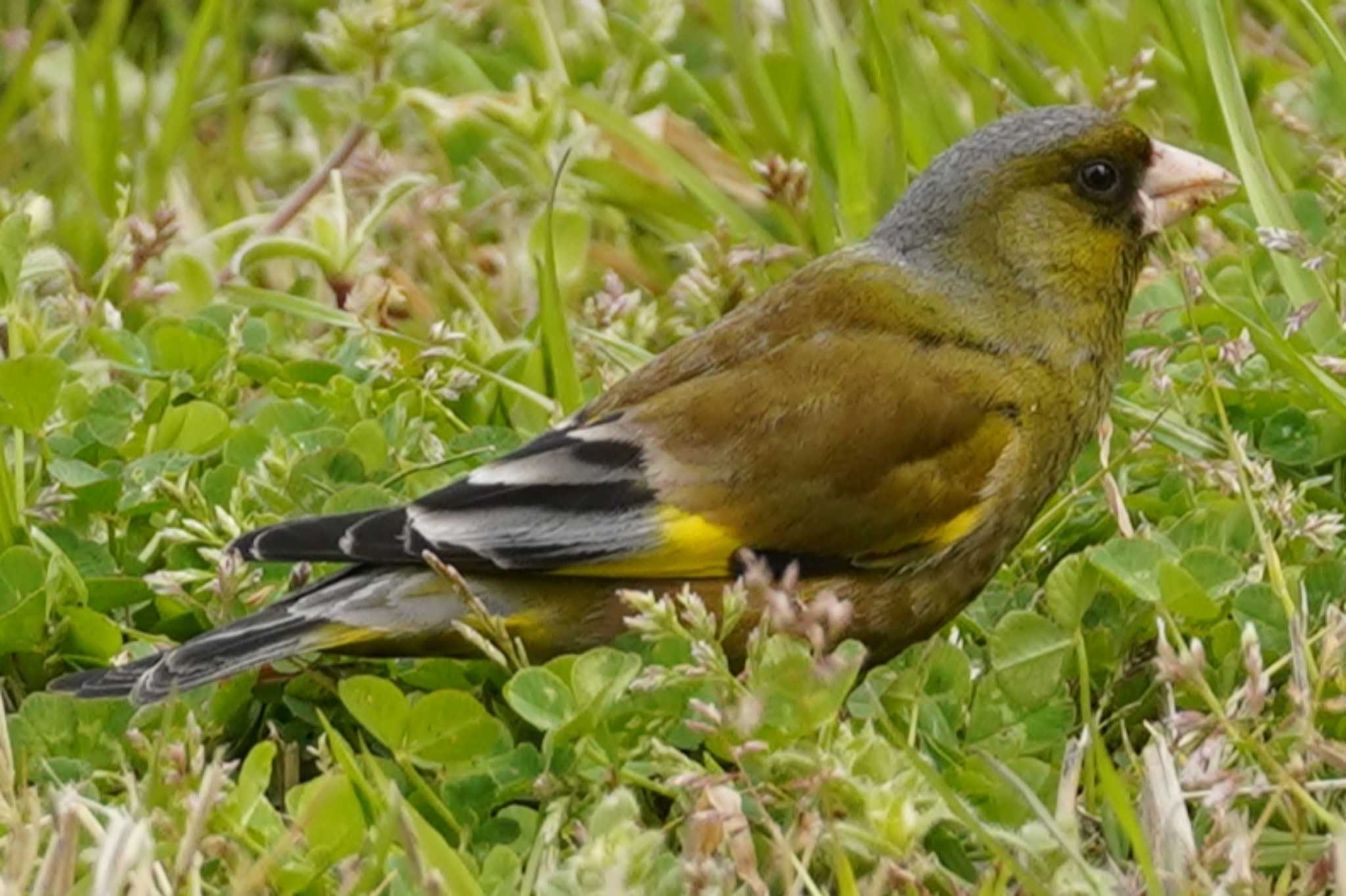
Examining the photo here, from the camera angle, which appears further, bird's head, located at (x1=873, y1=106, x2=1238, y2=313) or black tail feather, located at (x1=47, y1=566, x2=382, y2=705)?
bird's head, located at (x1=873, y1=106, x2=1238, y2=313)

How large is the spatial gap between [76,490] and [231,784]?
933mm

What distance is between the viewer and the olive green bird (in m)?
3.20

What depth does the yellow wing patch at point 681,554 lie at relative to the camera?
330 centimetres

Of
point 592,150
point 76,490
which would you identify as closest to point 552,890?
point 76,490

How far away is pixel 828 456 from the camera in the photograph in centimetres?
335

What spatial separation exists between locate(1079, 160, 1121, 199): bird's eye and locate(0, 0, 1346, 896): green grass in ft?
0.39

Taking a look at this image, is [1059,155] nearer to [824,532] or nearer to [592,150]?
[824,532]

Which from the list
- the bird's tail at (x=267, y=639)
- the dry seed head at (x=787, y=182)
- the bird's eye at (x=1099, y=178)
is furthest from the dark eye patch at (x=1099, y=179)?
the bird's tail at (x=267, y=639)

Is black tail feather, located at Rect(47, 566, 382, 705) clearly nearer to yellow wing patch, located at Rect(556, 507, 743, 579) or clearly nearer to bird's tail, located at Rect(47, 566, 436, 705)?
bird's tail, located at Rect(47, 566, 436, 705)

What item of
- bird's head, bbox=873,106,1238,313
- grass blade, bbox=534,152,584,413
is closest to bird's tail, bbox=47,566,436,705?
grass blade, bbox=534,152,584,413

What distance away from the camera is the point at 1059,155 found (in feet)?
12.3

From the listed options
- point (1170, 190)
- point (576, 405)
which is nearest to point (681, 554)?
point (576, 405)

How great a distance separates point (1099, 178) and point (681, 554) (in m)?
0.92

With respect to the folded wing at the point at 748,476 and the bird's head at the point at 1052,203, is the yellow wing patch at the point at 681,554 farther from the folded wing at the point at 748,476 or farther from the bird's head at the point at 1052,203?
the bird's head at the point at 1052,203
